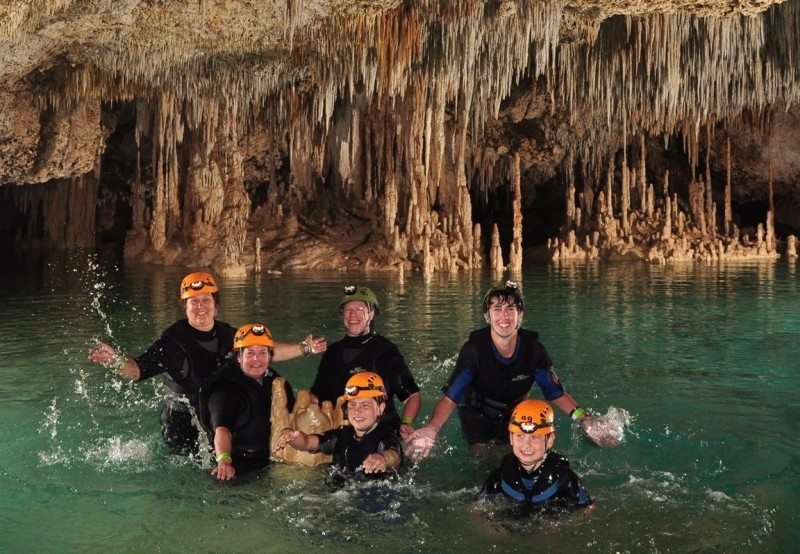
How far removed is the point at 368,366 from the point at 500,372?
851 millimetres

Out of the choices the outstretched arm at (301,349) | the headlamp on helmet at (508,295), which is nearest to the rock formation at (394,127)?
the outstretched arm at (301,349)

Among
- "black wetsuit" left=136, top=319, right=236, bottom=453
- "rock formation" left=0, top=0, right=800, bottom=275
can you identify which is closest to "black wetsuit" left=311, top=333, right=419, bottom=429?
"black wetsuit" left=136, top=319, right=236, bottom=453

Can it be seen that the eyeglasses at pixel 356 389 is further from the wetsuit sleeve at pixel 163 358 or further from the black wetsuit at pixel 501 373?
the wetsuit sleeve at pixel 163 358

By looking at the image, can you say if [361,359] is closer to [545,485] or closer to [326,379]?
[326,379]

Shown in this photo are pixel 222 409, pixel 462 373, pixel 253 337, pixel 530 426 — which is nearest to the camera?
pixel 530 426

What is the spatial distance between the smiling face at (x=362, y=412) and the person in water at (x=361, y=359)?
606mm

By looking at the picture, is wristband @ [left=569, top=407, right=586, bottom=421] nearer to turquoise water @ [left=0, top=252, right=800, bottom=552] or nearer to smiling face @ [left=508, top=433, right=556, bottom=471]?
turquoise water @ [left=0, top=252, right=800, bottom=552]

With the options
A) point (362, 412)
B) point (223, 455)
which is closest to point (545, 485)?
point (362, 412)

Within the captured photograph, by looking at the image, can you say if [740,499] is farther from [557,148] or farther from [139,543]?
[557,148]

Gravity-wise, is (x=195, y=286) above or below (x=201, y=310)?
above

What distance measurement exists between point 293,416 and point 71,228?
26.7m

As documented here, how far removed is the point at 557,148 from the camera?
84.3ft

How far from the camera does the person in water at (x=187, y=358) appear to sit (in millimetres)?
5473

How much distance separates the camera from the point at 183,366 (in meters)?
5.48
